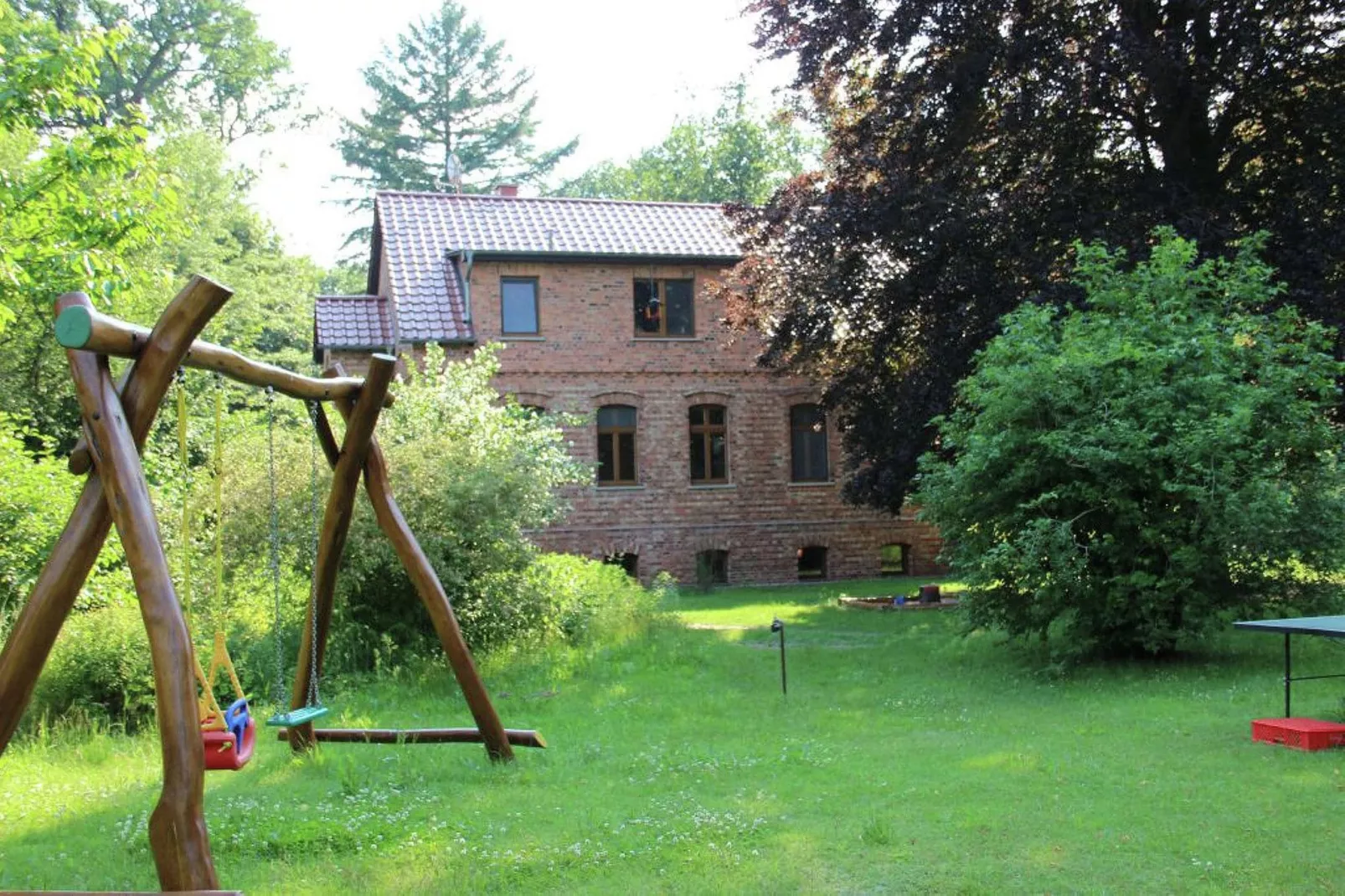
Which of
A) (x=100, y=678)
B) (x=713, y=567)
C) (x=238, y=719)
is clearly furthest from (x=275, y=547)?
(x=713, y=567)

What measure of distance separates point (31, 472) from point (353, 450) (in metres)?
6.09

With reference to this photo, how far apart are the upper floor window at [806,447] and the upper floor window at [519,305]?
6502mm

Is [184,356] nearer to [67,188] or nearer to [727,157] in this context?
[67,188]

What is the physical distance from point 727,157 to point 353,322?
31.9 m

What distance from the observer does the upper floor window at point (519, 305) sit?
2764 cm

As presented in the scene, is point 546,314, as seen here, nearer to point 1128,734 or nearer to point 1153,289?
point 1153,289

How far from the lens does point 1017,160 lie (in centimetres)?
1970

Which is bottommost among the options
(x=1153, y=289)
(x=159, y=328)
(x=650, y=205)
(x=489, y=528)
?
(x=489, y=528)

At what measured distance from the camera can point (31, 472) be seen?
1347cm

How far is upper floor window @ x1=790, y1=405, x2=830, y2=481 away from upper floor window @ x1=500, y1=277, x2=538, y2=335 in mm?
6502

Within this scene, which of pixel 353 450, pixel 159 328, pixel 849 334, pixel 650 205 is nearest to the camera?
pixel 159 328

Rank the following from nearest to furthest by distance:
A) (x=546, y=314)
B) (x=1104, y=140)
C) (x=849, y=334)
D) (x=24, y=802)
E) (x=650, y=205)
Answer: (x=24, y=802)
(x=1104, y=140)
(x=849, y=334)
(x=546, y=314)
(x=650, y=205)

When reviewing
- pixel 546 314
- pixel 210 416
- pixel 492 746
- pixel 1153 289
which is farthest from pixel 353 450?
pixel 546 314

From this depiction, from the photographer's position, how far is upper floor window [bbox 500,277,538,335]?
90.7 feet
